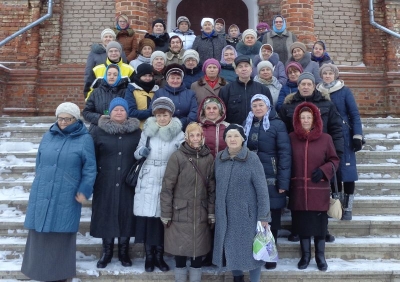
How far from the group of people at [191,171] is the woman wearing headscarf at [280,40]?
6.26 ft

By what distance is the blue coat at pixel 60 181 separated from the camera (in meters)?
3.30

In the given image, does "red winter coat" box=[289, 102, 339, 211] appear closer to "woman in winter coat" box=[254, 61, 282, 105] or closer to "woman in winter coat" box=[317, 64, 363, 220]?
"woman in winter coat" box=[317, 64, 363, 220]

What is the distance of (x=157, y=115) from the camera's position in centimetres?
366

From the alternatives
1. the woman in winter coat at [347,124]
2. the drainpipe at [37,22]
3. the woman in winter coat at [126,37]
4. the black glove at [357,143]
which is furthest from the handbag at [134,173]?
the drainpipe at [37,22]

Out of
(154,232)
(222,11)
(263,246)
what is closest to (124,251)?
(154,232)

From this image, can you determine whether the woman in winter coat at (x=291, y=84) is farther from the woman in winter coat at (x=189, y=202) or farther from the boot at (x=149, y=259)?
the boot at (x=149, y=259)

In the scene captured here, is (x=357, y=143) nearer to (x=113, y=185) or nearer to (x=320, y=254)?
(x=320, y=254)

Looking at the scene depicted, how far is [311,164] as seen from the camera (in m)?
3.62

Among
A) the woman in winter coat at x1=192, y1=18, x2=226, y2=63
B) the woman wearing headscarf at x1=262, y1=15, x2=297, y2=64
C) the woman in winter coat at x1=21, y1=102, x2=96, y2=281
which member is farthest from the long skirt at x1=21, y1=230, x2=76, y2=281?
the woman wearing headscarf at x1=262, y1=15, x2=297, y2=64

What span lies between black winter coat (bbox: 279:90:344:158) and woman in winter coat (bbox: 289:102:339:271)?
272 mm

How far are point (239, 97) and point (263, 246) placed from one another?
1681 mm

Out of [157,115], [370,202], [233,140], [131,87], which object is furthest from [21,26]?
[370,202]

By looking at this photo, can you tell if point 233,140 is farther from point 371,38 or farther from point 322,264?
point 371,38

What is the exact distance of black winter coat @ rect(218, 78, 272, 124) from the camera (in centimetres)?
419
